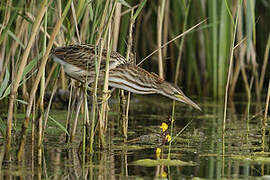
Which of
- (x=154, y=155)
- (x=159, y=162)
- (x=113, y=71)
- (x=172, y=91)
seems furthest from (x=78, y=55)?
(x=159, y=162)

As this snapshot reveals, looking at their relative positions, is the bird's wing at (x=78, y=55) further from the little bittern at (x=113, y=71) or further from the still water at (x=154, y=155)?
the still water at (x=154, y=155)

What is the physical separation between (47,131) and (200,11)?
3.01 metres

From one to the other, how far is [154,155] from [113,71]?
2.65 ft

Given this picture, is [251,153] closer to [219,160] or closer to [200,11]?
[219,160]

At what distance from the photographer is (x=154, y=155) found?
4.05 metres

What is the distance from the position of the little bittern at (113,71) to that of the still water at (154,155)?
0.38m

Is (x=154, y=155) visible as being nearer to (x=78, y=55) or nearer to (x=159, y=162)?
(x=159, y=162)

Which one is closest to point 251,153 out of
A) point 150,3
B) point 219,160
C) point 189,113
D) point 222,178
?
point 219,160

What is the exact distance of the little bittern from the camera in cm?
438

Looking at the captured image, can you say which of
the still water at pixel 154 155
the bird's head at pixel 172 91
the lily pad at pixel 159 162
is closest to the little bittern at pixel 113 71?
the bird's head at pixel 172 91

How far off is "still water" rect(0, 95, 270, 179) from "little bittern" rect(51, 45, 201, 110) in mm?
379

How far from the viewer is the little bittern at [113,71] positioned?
4.38m

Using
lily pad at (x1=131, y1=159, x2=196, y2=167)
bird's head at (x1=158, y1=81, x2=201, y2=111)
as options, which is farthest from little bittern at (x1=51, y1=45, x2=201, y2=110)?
lily pad at (x1=131, y1=159, x2=196, y2=167)

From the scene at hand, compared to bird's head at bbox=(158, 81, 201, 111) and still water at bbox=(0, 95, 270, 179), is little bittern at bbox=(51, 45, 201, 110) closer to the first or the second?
bird's head at bbox=(158, 81, 201, 111)
